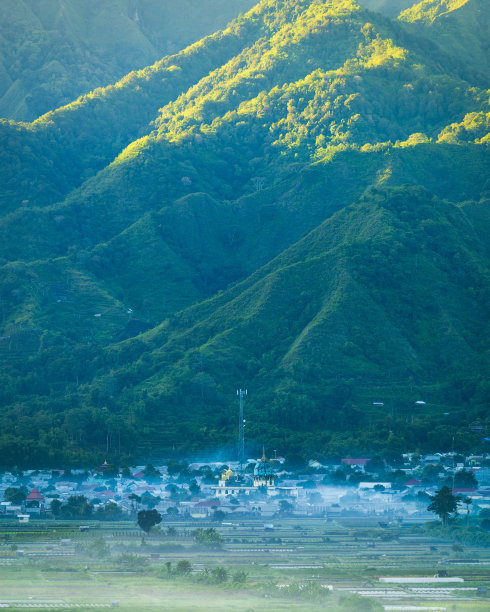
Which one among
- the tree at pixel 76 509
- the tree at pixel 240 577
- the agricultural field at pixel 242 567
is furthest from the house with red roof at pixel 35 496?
the tree at pixel 240 577

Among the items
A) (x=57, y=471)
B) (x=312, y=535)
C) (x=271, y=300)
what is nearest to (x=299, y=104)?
(x=271, y=300)

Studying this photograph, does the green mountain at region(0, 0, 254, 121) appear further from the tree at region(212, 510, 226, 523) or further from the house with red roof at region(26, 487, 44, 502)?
the tree at region(212, 510, 226, 523)

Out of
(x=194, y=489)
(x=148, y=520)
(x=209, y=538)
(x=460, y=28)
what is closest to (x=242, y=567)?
(x=209, y=538)

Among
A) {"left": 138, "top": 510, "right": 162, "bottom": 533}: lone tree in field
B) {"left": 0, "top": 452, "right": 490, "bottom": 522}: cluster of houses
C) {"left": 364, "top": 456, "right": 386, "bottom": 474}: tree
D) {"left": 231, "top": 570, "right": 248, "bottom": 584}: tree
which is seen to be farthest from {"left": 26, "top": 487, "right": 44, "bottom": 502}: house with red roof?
{"left": 231, "top": 570, "right": 248, "bottom": 584}: tree

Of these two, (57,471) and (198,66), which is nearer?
(57,471)

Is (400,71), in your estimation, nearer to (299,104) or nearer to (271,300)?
(299,104)

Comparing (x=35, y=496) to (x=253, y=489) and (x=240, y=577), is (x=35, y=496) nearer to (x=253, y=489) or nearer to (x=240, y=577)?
(x=253, y=489)

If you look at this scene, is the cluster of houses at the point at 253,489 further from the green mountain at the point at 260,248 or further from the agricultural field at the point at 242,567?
the agricultural field at the point at 242,567

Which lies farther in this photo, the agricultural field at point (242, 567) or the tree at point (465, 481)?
the tree at point (465, 481)
